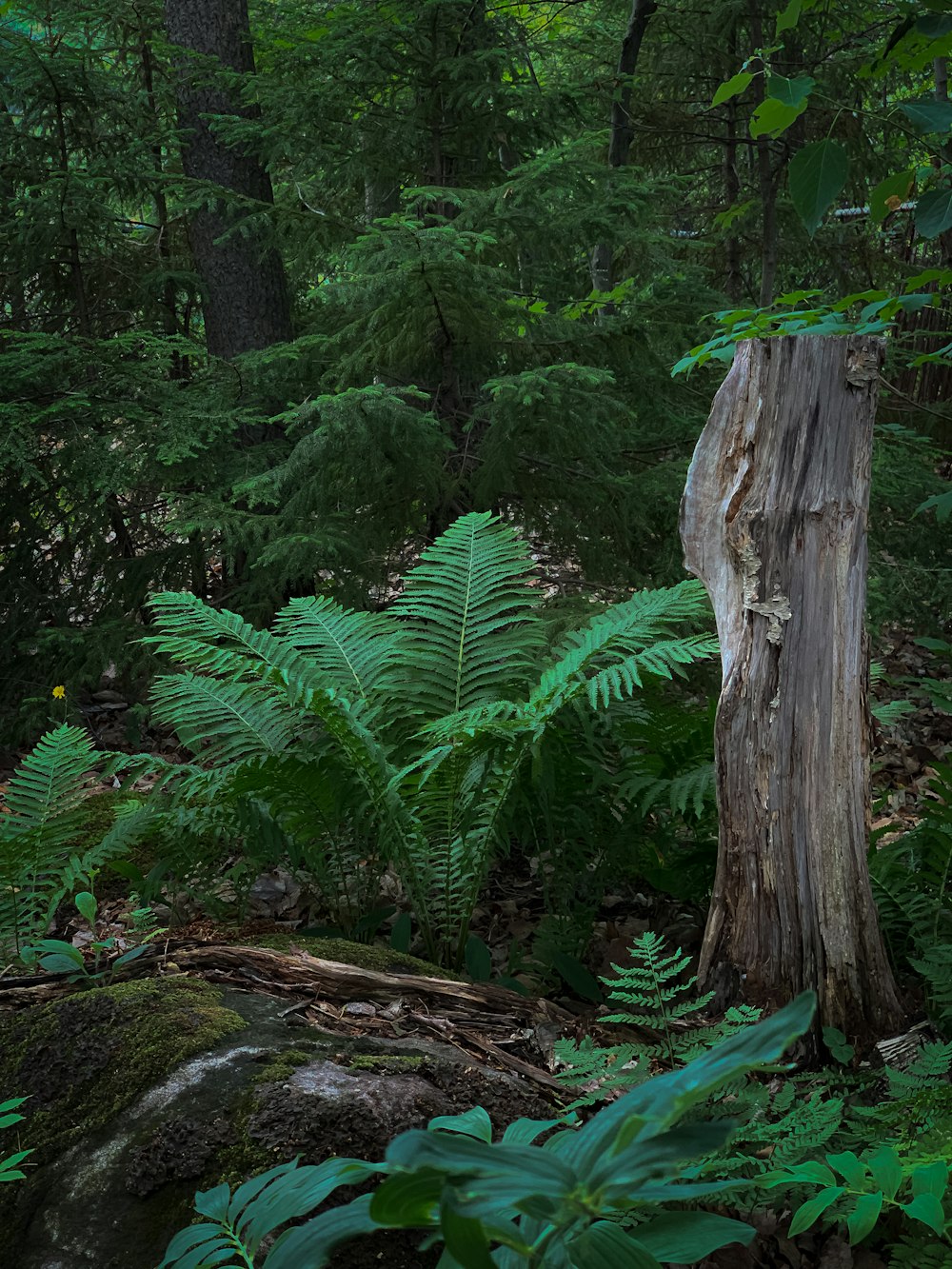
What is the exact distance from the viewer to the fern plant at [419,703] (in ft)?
8.20

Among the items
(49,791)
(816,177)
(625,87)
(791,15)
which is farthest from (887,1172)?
(625,87)

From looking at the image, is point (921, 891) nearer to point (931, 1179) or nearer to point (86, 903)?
point (931, 1179)

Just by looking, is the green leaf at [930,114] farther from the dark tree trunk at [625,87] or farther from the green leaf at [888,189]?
the dark tree trunk at [625,87]

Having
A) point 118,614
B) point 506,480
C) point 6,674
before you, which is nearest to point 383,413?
point 506,480

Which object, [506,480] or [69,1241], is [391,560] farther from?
[69,1241]

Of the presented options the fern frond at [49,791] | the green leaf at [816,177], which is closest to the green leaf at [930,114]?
the green leaf at [816,177]

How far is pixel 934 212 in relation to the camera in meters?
2.23

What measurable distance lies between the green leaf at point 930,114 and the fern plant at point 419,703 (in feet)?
4.06

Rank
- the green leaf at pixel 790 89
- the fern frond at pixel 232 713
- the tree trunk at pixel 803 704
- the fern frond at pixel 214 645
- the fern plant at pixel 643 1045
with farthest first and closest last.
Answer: the fern frond at pixel 232 713
the fern frond at pixel 214 645
the tree trunk at pixel 803 704
the green leaf at pixel 790 89
the fern plant at pixel 643 1045

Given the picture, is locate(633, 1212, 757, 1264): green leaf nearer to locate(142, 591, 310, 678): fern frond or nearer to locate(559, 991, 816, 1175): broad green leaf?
locate(559, 991, 816, 1175): broad green leaf

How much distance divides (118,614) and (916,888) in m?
3.85

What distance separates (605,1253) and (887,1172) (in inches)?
30.9

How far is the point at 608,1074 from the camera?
1.80 m

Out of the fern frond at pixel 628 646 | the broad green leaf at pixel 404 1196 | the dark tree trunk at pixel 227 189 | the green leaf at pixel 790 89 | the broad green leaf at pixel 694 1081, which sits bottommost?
the broad green leaf at pixel 404 1196
